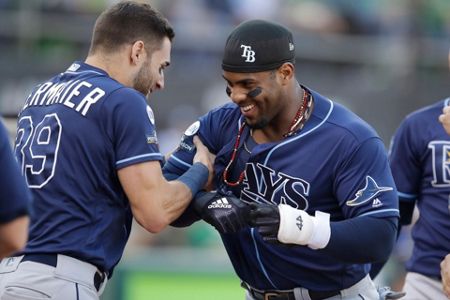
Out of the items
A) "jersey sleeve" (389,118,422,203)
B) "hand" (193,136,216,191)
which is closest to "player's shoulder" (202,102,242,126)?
"hand" (193,136,216,191)

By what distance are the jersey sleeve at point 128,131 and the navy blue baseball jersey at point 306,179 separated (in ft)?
2.11

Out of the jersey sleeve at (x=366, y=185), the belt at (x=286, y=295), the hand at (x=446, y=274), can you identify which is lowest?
the belt at (x=286, y=295)

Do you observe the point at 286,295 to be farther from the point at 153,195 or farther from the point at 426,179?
the point at 426,179

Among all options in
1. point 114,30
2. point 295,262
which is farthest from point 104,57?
point 295,262

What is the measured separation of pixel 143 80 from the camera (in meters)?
5.82

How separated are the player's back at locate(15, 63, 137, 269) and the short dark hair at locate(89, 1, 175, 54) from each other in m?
0.33

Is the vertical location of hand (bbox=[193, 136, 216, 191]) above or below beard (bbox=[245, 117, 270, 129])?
below

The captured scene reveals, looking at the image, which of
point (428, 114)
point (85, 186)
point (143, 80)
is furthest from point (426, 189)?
point (85, 186)

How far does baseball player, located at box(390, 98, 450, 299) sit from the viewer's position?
6.71m

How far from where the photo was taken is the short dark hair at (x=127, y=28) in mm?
5766

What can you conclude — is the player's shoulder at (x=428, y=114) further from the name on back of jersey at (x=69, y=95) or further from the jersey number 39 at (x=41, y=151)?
the jersey number 39 at (x=41, y=151)

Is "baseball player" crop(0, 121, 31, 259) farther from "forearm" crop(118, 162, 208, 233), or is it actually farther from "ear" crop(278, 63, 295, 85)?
"ear" crop(278, 63, 295, 85)

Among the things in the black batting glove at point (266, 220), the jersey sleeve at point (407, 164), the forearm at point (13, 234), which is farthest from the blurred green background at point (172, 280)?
the forearm at point (13, 234)

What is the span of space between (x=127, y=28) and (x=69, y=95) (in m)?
0.52
